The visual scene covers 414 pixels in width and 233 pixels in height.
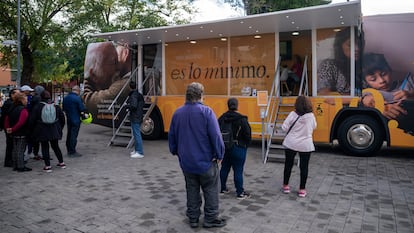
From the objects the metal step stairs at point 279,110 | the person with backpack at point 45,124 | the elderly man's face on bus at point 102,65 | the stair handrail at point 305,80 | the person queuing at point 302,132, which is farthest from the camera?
the elderly man's face on bus at point 102,65

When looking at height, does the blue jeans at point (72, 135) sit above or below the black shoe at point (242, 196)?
above

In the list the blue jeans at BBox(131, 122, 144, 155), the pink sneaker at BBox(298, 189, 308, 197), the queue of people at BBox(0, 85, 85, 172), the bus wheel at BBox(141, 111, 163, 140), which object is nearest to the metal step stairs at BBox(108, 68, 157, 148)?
the bus wheel at BBox(141, 111, 163, 140)

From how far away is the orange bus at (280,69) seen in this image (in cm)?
816

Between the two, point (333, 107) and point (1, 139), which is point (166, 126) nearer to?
point (333, 107)

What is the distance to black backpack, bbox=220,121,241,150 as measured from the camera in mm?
4970

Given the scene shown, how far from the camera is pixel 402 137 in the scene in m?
8.12

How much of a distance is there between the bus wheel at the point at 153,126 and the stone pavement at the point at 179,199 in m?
3.22

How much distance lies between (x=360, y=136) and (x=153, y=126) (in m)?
5.95

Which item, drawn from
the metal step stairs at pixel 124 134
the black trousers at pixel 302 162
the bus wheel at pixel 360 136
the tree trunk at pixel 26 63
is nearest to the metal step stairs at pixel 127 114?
the metal step stairs at pixel 124 134

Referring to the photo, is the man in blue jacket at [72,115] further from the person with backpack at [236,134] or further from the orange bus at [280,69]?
the person with backpack at [236,134]

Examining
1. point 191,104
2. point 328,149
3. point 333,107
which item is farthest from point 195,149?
Result: point 328,149

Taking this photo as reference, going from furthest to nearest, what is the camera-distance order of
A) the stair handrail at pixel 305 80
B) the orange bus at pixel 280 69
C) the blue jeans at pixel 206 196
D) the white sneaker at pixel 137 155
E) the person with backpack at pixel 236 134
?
the stair handrail at pixel 305 80, the white sneaker at pixel 137 155, the orange bus at pixel 280 69, the person with backpack at pixel 236 134, the blue jeans at pixel 206 196

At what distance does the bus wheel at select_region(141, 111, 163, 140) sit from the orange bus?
0.03 m

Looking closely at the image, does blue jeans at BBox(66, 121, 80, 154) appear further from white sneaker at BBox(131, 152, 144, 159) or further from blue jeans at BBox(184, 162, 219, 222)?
blue jeans at BBox(184, 162, 219, 222)
